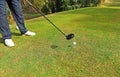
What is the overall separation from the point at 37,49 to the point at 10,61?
77 centimetres

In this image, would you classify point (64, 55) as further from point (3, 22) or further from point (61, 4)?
point (61, 4)

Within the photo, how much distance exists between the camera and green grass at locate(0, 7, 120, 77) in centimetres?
525

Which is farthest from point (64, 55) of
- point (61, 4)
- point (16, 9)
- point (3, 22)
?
point (61, 4)

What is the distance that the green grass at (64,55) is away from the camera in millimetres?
5254

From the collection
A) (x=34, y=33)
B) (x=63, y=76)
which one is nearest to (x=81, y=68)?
(x=63, y=76)

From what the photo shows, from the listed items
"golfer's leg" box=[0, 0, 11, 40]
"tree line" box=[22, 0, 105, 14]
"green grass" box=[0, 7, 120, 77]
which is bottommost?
"tree line" box=[22, 0, 105, 14]

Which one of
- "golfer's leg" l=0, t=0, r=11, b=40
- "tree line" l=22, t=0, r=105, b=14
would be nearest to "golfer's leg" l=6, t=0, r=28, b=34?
"golfer's leg" l=0, t=0, r=11, b=40

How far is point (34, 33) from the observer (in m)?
7.53

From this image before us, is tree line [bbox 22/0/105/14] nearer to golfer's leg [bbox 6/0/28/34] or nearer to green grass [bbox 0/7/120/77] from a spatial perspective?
green grass [bbox 0/7/120/77]

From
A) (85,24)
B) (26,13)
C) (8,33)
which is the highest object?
(8,33)

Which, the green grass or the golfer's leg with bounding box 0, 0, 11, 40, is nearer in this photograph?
the green grass

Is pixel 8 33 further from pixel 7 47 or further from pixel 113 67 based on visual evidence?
pixel 113 67

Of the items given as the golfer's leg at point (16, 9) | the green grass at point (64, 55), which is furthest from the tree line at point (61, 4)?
the golfer's leg at point (16, 9)

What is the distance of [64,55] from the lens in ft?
19.4
